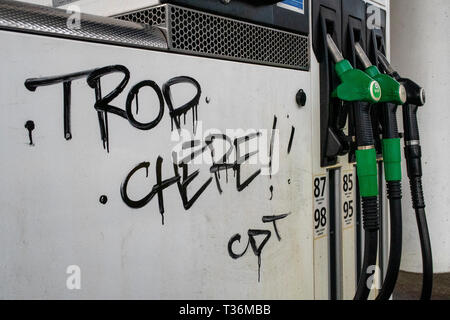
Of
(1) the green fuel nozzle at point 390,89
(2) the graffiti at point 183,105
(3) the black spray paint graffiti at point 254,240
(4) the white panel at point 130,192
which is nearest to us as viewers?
(4) the white panel at point 130,192

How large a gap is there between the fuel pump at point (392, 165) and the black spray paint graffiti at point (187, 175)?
0.46 meters

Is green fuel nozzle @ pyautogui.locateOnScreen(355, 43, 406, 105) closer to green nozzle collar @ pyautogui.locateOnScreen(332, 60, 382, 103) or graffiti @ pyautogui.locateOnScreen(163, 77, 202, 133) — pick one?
green nozzle collar @ pyautogui.locateOnScreen(332, 60, 382, 103)

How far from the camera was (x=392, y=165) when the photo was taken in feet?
4.86

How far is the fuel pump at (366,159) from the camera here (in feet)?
4.36

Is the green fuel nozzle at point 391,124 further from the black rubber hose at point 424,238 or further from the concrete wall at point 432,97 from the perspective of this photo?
the concrete wall at point 432,97

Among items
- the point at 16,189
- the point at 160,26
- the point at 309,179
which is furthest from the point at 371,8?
the point at 16,189

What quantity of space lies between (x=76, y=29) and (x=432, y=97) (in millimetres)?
2968

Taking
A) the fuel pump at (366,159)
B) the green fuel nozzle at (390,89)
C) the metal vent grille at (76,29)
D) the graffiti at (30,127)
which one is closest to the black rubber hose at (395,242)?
the fuel pump at (366,159)

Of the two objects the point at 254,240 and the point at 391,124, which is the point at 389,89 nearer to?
the point at 391,124

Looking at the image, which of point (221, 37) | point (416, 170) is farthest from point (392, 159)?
point (221, 37)

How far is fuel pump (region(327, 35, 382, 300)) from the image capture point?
1.33 m

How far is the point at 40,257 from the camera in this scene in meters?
0.85

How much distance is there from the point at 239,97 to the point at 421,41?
8.50 feet
